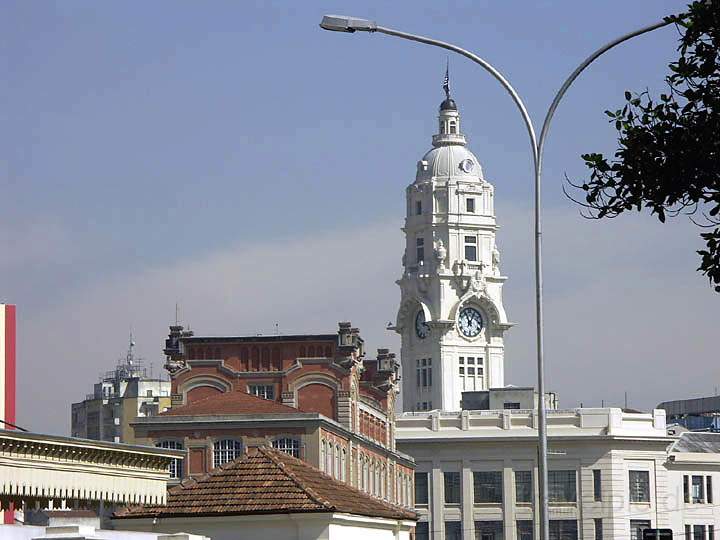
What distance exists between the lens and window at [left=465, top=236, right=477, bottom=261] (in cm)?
18638

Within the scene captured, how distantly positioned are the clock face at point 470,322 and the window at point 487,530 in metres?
59.5

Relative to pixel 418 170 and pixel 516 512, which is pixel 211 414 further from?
pixel 418 170

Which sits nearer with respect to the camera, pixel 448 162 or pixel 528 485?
pixel 528 485

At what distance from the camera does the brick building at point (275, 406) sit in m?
92.8

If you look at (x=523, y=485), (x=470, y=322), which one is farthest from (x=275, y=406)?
(x=470, y=322)

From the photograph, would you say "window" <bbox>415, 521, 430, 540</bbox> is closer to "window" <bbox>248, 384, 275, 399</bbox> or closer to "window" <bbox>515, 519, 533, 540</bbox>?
"window" <bbox>515, 519, 533, 540</bbox>

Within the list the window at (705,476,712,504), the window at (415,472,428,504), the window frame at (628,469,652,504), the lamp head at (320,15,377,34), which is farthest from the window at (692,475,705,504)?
the lamp head at (320,15,377,34)

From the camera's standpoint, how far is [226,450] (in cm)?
9325

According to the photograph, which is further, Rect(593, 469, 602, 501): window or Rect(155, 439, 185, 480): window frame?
Rect(593, 469, 602, 501): window

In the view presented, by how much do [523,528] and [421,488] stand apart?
6.84 m

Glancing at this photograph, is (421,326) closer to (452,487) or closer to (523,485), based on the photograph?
(452,487)

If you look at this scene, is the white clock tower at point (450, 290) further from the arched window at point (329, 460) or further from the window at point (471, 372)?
the arched window at point (329, 460)

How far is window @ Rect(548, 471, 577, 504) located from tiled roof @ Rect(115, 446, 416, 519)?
8517 centimetres

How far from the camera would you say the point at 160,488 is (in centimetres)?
3741
